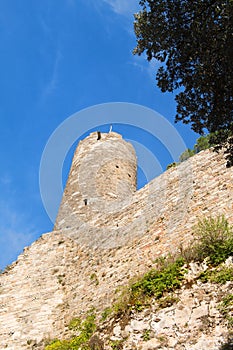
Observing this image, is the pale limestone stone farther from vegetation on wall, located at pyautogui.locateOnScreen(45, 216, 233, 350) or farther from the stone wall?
the stone wall

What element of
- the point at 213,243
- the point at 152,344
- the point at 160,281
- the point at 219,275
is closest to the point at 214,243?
the point at 213,243

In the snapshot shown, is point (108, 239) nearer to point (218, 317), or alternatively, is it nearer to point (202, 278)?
point (202, 278)

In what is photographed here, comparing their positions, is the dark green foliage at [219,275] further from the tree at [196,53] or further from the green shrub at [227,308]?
the tree at [196,53]

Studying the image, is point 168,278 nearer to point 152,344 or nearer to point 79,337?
point 152,344

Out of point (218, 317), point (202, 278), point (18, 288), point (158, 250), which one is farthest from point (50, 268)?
point (218, 317)

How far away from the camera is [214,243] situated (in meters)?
8.05

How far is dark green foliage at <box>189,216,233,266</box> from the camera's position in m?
7.84

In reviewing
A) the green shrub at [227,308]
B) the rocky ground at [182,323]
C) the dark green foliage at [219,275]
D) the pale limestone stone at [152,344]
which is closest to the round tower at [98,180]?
the rocky ground at [182,323]

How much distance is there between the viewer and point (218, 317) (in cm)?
660

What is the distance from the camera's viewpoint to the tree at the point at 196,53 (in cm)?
620

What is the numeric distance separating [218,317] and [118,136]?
1169 cm

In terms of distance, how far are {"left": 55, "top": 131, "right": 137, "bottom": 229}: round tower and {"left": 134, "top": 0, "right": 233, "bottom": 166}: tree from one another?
6.08 meters

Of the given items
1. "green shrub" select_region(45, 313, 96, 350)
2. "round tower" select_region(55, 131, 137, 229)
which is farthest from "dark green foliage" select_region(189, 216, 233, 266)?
"round tower" select_region(55, 131, 137, 229)

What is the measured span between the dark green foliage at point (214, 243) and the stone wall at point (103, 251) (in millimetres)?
627
